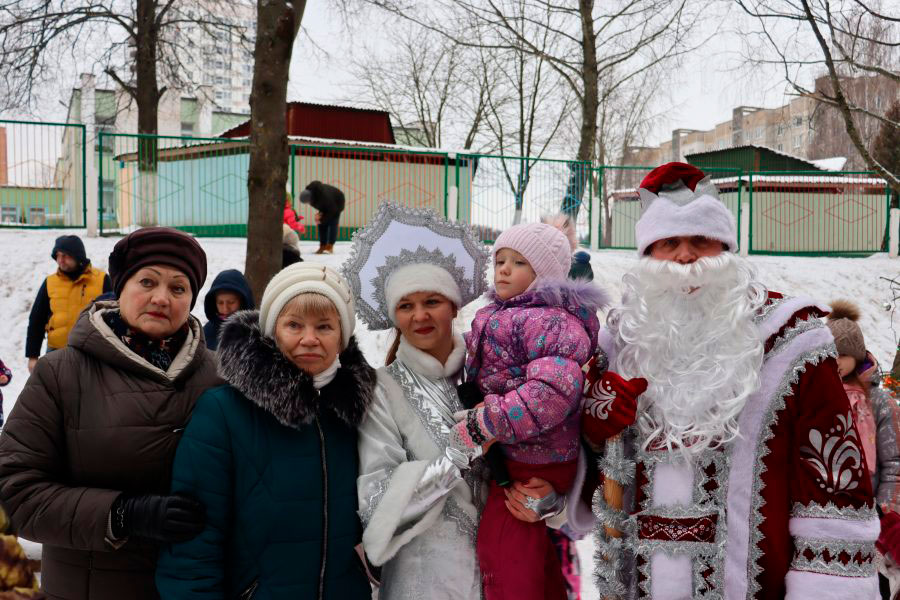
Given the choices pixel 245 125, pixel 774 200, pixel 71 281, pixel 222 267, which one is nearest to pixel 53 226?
pixel 222 267

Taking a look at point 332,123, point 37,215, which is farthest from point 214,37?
point 37,215

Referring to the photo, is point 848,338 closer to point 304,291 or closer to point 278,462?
point 304,291

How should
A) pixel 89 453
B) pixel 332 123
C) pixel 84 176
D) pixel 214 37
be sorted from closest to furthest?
pixel 89 453 < pixel 84 176 < pixel 214 37 < pixel 332 123

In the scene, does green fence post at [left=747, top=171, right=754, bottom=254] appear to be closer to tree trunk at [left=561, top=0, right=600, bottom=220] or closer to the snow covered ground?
the snow covered ground

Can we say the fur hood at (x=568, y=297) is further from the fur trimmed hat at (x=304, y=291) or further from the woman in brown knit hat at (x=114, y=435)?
the woman in brown knit hat at (x=114, y=435)

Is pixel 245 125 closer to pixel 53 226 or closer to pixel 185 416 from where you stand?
pixel 53 226

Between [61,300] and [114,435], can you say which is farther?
[61,300]

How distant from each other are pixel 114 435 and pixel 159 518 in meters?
0.28

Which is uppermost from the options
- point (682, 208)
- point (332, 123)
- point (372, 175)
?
point (332, 123)

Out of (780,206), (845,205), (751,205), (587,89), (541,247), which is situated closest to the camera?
(541,247)

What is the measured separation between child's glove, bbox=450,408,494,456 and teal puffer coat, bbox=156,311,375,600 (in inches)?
12.4

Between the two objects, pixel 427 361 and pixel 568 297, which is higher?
pixel 568 297

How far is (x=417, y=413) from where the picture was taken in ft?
7.26

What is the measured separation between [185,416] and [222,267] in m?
8.98
